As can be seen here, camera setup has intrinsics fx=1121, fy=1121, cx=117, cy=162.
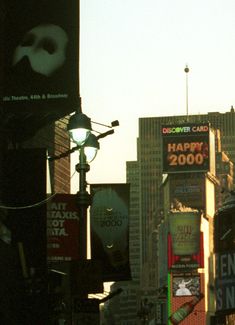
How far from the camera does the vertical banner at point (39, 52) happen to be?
91.1 feet

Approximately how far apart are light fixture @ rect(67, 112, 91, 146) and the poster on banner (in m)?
5.04

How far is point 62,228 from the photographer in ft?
92.5

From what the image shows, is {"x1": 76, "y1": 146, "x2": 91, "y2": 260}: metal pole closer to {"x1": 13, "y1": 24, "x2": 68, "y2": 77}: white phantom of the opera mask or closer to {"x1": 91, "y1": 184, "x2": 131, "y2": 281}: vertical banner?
{"x1": 91, "y1": 184, "x2": 131, "y2": 281}: vertical banner

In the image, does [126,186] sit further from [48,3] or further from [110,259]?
[48,3]

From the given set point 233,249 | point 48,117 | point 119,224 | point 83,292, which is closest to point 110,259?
point 119,224

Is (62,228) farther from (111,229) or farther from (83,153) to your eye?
(83,153)

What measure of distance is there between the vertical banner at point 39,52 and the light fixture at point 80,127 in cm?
445

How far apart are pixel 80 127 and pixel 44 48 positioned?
258 inches

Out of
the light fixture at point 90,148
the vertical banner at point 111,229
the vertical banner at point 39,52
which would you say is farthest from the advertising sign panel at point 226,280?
the light fixture at point 90,148

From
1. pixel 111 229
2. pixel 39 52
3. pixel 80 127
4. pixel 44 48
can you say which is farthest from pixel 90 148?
pixel 44 48

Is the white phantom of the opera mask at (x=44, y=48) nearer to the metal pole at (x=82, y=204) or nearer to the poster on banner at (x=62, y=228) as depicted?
the poster on banner at (x=62, y=228)

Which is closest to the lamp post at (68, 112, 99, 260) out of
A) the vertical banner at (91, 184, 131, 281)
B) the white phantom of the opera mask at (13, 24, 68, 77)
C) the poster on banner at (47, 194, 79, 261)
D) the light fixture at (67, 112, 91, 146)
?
the light fixture at (67, 112, 91, 146)

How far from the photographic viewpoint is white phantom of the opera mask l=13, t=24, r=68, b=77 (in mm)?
28688

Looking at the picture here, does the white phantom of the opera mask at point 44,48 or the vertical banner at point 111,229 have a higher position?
the white phantom of the opera mask at point 44,48
